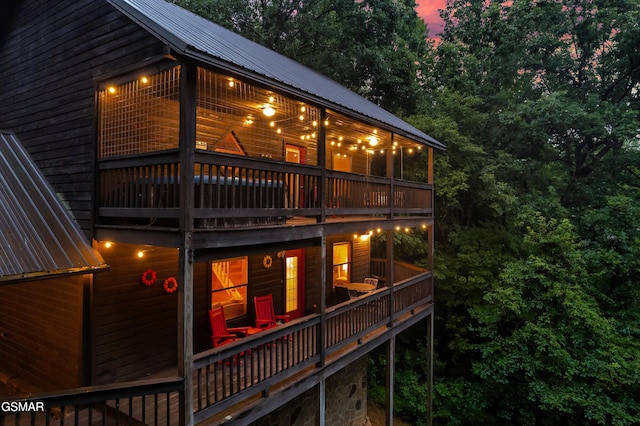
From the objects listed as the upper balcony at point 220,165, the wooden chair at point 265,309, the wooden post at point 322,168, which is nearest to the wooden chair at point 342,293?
the wooden chair at point 265,309

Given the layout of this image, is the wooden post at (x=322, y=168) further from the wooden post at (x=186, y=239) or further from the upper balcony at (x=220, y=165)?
the wooden post at (x=186, y=239)

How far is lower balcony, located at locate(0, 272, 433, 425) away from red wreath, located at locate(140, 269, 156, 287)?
180 cm

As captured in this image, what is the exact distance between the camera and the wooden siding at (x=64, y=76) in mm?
6449

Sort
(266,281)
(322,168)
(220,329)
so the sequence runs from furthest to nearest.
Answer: (266,281) < (220,329) < (322,168)

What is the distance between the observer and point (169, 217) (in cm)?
502

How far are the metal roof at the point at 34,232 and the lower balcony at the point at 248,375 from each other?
2072 mm

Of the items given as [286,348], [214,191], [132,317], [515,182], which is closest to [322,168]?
[214,191]

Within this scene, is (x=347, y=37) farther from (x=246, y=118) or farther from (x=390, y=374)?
(x=390, y=374)

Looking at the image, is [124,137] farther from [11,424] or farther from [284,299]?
[284,299]

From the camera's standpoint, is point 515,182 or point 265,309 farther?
point 515,182

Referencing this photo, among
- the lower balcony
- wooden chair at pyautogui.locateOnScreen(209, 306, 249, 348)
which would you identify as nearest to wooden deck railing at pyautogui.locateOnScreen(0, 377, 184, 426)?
the lower balcony

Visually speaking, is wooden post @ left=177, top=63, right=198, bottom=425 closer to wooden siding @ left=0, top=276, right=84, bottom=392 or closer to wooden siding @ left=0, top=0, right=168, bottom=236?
wooden siding @ left=0, top=0, right=168, bottom=236

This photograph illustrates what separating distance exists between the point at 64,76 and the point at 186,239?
518 centimetres

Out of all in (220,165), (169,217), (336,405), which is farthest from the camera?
(336,405)
